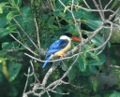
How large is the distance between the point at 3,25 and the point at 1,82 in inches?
28.7

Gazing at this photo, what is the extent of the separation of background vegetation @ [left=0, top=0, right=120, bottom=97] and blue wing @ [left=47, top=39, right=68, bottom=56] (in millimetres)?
91

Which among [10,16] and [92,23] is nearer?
[10,16]

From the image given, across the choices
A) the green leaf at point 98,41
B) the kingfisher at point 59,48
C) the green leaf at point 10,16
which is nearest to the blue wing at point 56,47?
the kingfisher at point 59,48

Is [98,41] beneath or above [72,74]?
above

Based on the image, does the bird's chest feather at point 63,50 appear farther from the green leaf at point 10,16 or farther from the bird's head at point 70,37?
the green leaf at point 10,16

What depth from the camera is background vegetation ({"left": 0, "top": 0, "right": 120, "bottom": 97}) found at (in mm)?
4562

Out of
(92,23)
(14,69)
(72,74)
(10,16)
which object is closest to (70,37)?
(92,23)

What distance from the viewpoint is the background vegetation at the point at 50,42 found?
4.56 m

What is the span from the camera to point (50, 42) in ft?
15.6

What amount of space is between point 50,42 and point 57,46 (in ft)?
1.25

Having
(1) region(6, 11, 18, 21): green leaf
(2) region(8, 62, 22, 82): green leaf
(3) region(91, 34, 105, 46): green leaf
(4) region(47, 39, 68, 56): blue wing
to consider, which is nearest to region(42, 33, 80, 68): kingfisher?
(4) region(47, 39, 68, 56): blue wing

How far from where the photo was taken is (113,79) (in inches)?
211

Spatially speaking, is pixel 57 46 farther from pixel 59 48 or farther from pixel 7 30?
pixel 7 30

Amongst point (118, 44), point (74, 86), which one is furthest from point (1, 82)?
point (118, 44)
